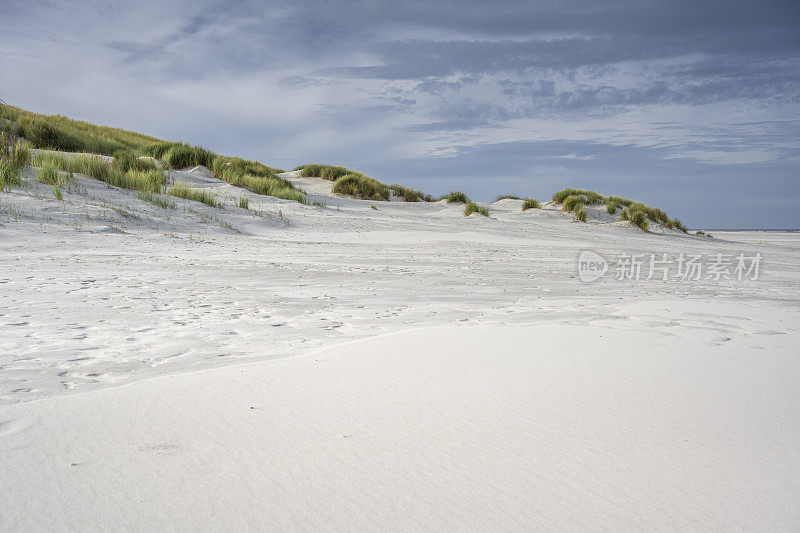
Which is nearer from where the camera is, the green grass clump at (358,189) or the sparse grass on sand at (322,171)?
the green grass clump at (358,189)

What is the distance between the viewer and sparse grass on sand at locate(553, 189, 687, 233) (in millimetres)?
14016

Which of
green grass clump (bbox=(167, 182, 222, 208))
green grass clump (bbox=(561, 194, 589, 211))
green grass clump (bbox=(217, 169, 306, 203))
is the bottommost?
green grass clump (bbox=(167, 182, 222, 208))

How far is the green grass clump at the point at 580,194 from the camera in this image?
15968mm

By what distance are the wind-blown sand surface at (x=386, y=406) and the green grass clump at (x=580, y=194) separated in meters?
12.3

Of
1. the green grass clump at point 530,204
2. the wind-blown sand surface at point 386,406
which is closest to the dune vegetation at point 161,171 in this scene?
the green grass clump at point 530,204

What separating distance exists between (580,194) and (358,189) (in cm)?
691

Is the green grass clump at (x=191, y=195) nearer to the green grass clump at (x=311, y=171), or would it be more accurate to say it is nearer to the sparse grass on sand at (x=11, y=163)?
the sparse grass on sand at (x=11, y=163)

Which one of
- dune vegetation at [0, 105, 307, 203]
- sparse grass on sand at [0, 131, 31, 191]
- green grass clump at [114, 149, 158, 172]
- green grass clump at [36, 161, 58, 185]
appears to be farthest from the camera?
green grass clump at [114, 149, 158, 172]

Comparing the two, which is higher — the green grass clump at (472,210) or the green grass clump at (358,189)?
the green grass clump at (358,189)

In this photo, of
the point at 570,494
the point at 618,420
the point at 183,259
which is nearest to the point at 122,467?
the point at 570,494

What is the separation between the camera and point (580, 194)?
1620 cm

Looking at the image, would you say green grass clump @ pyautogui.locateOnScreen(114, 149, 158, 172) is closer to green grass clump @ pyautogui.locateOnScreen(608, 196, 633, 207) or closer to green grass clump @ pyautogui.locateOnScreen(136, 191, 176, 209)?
green grass clump @ pyautogui.locateOnScreen(136, 191, 176, 209)

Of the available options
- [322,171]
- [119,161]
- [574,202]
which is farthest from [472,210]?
[119,161]

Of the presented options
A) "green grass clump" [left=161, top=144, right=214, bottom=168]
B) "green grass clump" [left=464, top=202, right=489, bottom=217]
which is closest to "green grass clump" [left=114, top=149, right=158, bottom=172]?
"green grass clump" [left=161, top=144, right=214, bottom=168]
